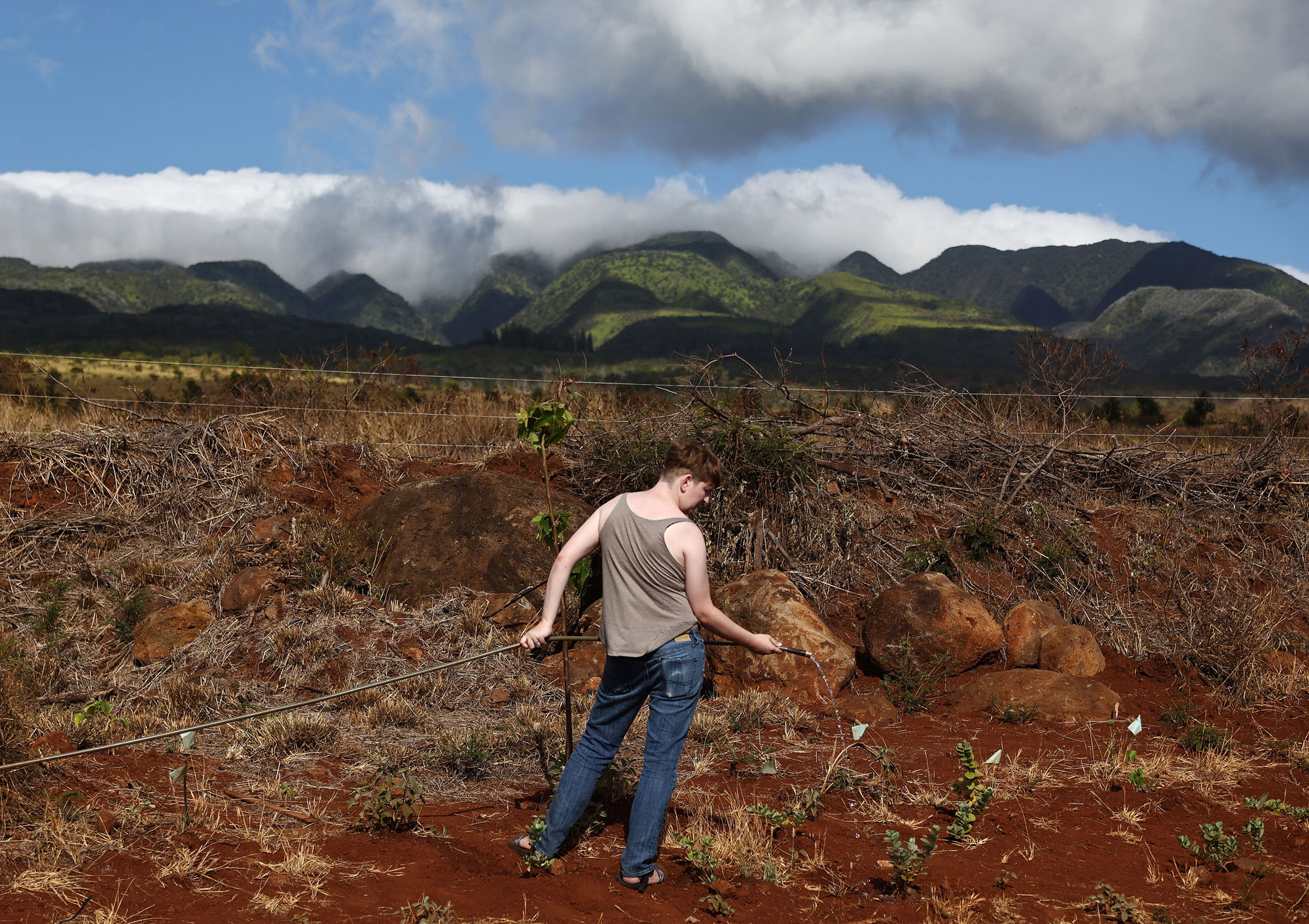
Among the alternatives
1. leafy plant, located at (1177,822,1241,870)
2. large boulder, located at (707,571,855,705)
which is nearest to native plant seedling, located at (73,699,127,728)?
large boulder, located at (707,571,855,705)

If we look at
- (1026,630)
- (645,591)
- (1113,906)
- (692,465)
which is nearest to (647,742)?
(645,591)

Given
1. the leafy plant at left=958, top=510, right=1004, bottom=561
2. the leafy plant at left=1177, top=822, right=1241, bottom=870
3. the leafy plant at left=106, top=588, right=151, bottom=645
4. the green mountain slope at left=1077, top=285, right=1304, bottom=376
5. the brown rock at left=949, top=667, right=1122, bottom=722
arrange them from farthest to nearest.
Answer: the green mountain slope at left=1077, top=285, right=1304, bottom=376 → the leafy plant at left=958, top=510, right=1004, bottom=561 → the leafy plant at left=106, top=588, right=151, bottom=645 → the brown rock at left=949, top=667, right=1122, bottom=722 → the leafy plant at left=1177, top=822, right=1241, bottom=870

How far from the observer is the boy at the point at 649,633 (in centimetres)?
332

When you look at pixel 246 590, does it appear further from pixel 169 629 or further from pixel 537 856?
pixel 537 856

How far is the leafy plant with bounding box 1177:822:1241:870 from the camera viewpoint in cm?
364

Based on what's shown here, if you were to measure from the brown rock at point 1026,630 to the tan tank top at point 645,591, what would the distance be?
3.85 m

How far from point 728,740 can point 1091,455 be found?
5.71 meters

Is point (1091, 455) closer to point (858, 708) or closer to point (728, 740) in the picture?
point (858, 708)

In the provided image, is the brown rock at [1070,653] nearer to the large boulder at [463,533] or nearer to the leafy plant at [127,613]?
the large boulder at [463,533]

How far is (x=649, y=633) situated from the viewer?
333cm

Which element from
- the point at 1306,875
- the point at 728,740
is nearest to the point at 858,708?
the point at 728,740

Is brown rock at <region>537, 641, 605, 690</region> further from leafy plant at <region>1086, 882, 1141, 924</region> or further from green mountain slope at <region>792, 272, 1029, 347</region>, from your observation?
green mountain slope at <region>792, 272, 1029, 347</region>

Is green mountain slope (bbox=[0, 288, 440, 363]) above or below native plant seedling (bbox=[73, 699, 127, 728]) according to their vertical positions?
above

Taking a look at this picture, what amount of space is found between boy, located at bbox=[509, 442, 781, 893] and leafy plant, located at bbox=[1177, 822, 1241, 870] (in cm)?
197
